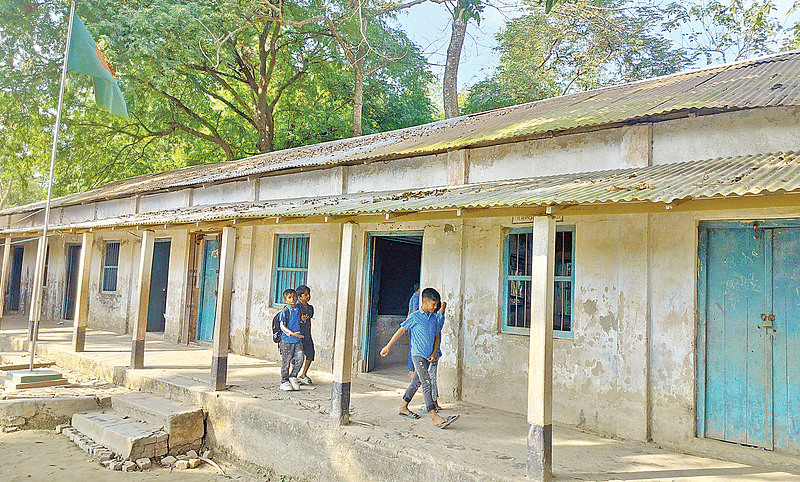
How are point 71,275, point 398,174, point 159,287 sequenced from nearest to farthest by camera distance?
point 398,174 → point 159,287 → point 71,275

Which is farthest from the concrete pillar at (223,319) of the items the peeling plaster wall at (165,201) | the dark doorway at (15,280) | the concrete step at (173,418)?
the dark doorway at (15,280)

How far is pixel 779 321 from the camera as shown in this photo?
4820mm

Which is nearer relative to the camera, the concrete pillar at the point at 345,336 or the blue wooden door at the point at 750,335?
the blue wooden door at the point at 750,335

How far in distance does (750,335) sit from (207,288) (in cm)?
970

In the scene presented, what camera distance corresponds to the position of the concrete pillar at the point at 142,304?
8258 mm

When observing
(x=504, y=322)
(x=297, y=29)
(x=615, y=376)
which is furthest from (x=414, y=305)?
(x=297, y=29)

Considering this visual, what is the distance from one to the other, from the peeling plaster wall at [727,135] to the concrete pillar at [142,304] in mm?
7406

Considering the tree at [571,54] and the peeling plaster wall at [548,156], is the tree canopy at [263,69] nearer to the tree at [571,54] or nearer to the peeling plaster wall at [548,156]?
the tree at [571,54]

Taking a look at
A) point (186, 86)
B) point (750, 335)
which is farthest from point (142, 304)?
point (186, 86)

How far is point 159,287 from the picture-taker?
13086 mm

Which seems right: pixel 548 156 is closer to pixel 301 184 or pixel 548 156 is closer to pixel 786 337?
pixel 786 337

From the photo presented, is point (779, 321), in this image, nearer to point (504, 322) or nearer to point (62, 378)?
point (504, 322)

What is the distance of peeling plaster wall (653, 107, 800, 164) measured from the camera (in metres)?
5.12

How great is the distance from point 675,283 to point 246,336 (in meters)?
7.40
